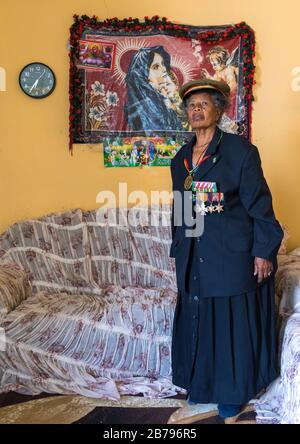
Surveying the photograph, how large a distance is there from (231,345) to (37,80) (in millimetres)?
2156

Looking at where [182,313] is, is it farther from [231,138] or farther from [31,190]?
[31,190]

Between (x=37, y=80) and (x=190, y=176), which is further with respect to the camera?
(x=37, y=80)

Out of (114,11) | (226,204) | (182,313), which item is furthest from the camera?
(114,11)

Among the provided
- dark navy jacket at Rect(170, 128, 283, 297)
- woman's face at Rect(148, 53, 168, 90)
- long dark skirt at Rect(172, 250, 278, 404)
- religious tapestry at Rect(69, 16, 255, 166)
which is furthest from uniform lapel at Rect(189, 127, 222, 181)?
woman's face at Rect(148, 53, 168, 90)

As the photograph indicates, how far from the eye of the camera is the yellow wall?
9.24 ft

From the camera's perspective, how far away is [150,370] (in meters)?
2.20

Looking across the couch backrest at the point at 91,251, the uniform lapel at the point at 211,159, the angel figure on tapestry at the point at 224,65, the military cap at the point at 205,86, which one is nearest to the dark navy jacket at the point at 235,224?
the uniform lapel at the point at 211,159

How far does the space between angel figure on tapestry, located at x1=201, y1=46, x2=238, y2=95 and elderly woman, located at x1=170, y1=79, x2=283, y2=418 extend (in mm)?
1101

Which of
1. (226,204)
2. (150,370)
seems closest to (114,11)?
(226,204)

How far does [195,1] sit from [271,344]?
2311 millimetres

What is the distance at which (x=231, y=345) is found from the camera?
1.82m

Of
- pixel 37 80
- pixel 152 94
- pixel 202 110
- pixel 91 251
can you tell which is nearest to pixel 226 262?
pixel 202 110

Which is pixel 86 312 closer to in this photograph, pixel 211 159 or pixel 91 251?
pixel 91 251

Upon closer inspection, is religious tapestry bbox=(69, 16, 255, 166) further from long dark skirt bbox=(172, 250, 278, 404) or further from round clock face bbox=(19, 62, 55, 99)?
long dark skirt bbox=(172, 250, 278, 404)
